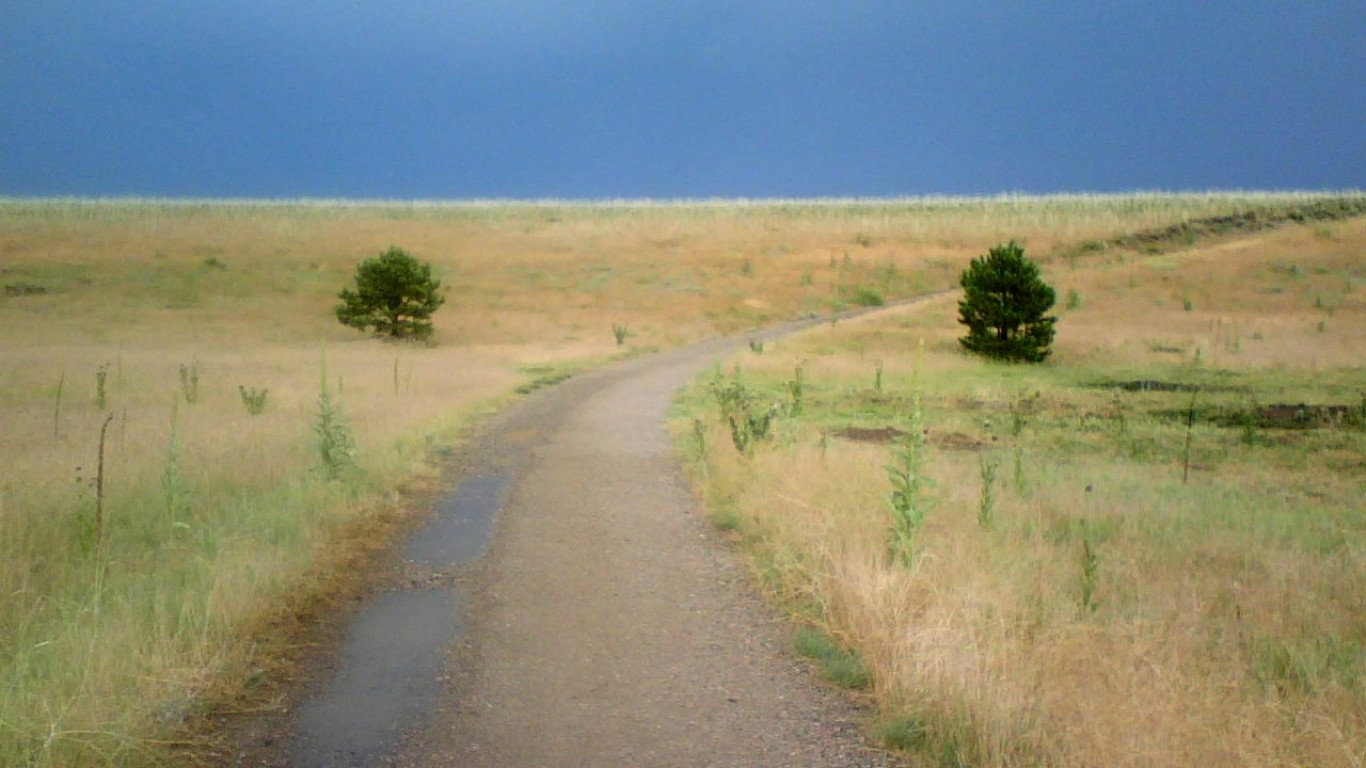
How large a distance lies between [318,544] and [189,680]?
2802 mm

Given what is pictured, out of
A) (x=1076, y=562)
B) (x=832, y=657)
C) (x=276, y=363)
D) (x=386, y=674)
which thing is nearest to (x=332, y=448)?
(x=386, y=674)

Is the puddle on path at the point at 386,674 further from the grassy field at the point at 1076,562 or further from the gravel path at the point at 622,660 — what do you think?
the grassy field at the point at 1076,562

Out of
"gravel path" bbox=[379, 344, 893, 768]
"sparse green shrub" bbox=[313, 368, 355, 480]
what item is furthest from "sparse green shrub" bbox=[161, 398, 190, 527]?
"gravel path" bbox=[379, 344, 893, 768]

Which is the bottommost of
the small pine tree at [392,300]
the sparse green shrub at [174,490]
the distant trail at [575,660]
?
the distant trail at [575,660]

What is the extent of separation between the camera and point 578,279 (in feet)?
169

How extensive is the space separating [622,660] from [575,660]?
0.28m

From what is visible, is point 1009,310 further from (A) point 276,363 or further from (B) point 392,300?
(A) point 276,363

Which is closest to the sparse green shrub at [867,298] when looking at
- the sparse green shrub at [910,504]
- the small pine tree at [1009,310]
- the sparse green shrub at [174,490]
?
the small pine tree at [1009,310]

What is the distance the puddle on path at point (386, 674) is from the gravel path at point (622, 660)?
148 millimetres

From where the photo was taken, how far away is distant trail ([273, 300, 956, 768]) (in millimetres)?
4527

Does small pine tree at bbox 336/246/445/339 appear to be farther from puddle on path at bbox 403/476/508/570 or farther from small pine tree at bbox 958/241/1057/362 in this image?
puddle on path at bbox 403/476/508/570

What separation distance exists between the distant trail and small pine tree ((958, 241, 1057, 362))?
22.3m

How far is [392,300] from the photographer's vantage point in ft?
111

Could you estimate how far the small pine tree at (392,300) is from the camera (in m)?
33.9
